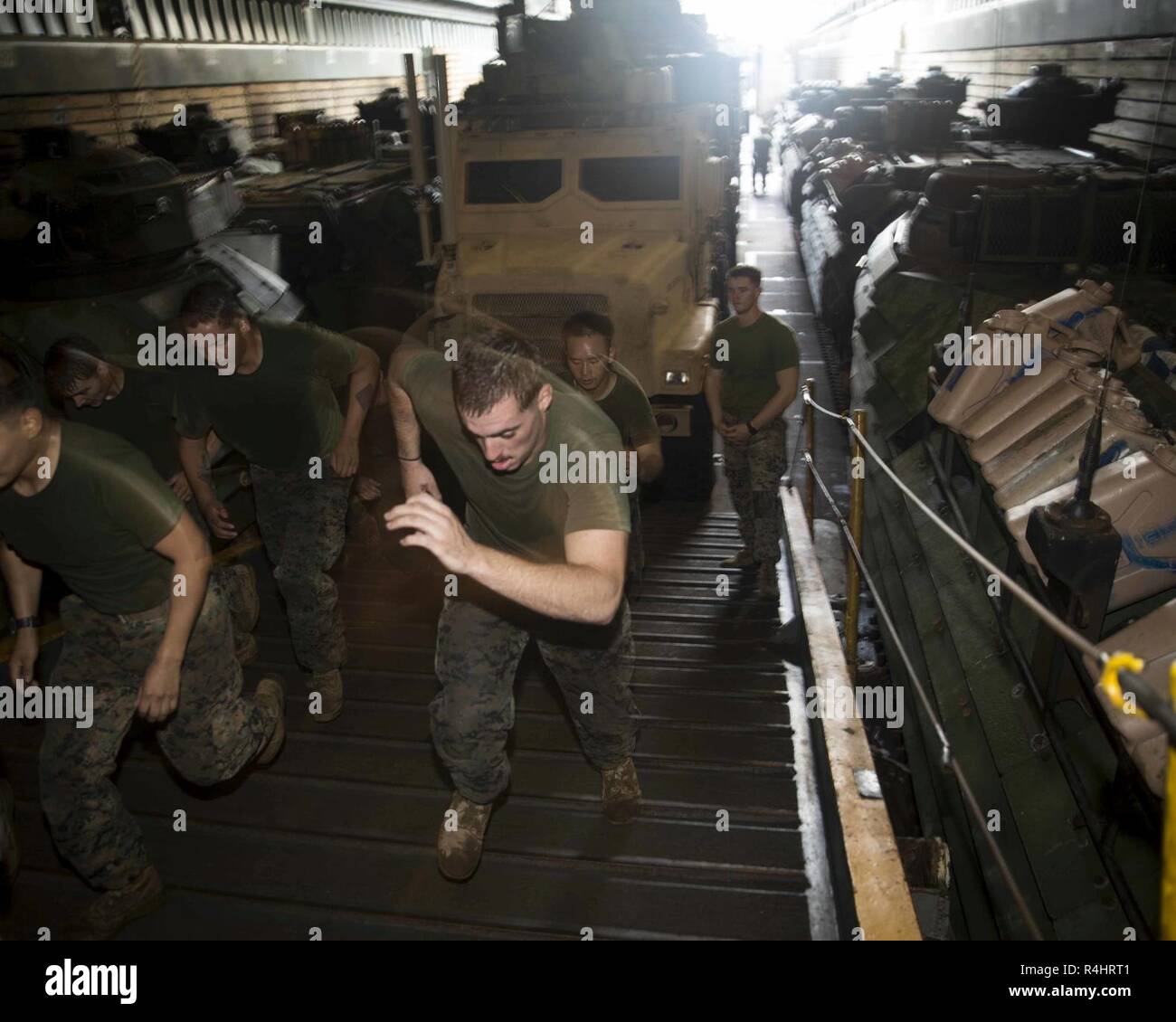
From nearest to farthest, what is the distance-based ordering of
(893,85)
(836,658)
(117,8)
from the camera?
(836,658) < (117,8) < (893,85)

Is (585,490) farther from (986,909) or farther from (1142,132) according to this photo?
(1142,132)

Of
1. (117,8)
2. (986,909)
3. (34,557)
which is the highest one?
(117,8)

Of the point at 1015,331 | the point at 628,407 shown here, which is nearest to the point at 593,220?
the point at 1015,331

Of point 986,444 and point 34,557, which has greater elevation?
point 34,557

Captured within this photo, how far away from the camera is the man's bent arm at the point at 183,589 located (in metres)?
3.02

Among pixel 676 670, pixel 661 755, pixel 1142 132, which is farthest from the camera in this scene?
pixel 1142 132

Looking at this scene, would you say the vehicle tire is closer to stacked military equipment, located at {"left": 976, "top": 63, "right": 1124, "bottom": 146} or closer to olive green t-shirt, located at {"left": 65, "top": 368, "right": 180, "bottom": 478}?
olive green t-shirt, located at {"left": 65, "top": 368, "right": 180, "bottom": 478}

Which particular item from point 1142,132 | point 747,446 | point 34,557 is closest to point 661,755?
point 747,446

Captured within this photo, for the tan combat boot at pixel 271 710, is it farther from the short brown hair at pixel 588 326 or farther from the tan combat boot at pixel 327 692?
the short brown hair at pixel 588 326

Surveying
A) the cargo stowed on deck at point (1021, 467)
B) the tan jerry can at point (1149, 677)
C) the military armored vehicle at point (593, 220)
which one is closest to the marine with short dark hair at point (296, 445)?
the military armored vehicle at point (593, 220)

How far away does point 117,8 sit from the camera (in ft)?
46.8

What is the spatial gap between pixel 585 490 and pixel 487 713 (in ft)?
3.25

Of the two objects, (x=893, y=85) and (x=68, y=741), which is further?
(x=893, y=85)

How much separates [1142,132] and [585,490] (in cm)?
1331
